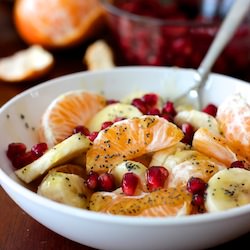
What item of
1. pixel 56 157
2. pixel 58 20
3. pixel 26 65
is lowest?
pixel 26 65

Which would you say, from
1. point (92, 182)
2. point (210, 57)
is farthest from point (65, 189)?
point (210, 57)

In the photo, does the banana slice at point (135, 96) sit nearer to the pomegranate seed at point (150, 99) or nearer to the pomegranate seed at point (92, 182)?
the pomegranate seed at point (150, 99)

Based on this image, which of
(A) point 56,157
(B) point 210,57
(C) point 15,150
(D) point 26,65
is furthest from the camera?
(D) point 26,65

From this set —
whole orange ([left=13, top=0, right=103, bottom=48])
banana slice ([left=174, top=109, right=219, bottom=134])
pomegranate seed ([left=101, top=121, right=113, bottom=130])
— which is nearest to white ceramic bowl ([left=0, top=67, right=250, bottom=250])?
pomegranate seed ([left=101, top=121, right=113, bottom=130])

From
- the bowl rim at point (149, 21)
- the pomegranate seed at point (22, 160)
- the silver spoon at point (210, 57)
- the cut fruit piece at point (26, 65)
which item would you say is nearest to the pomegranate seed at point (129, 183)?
the pomegranate seed at point (22, 160)

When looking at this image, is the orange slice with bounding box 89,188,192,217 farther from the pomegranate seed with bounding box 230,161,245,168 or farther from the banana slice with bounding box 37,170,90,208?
the pomegranate seed with bounding box 230,161,245,168

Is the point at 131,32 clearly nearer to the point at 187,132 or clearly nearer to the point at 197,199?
the point at 187,132

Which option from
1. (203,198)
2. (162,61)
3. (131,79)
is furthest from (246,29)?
(203,198)
